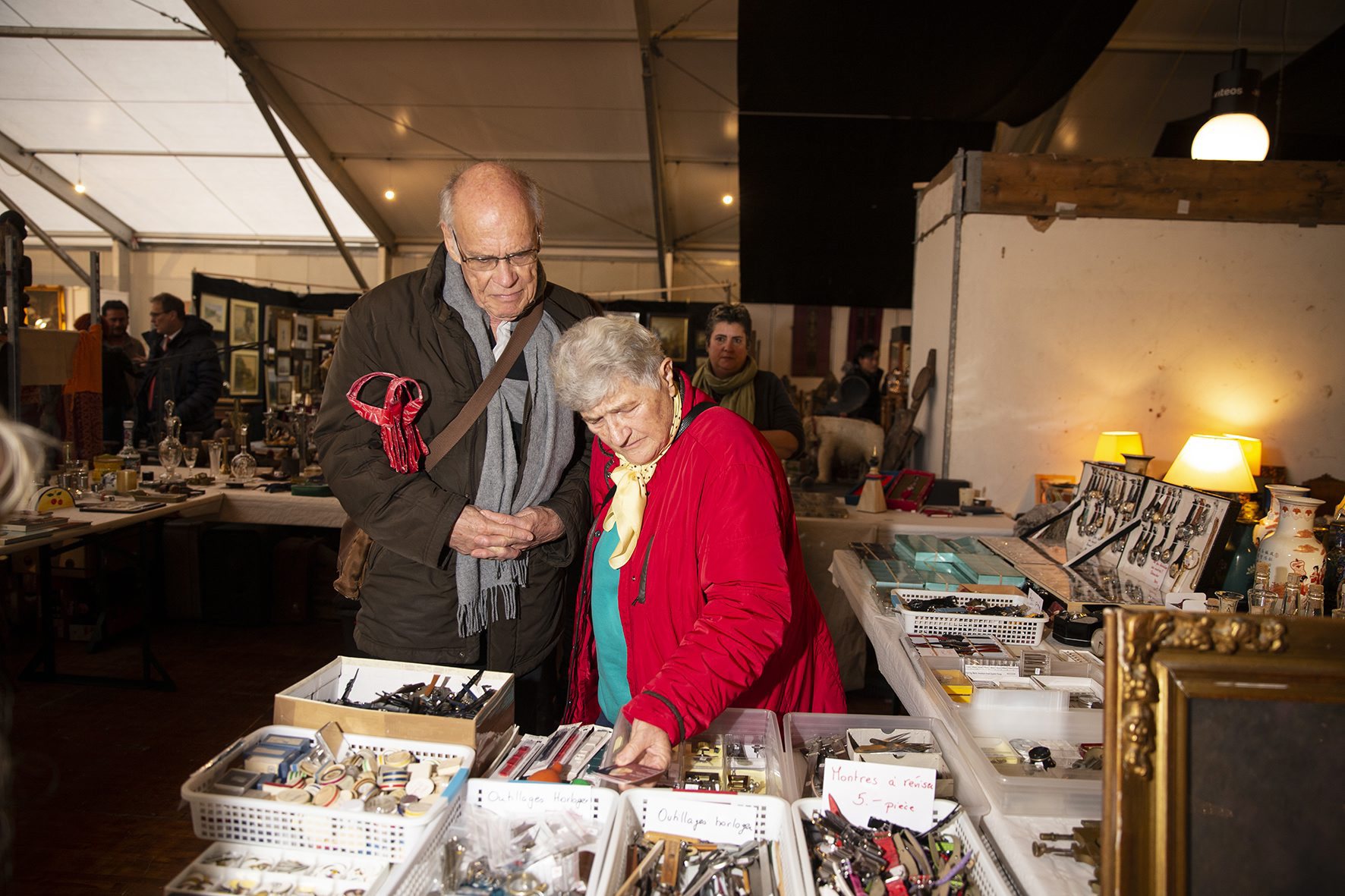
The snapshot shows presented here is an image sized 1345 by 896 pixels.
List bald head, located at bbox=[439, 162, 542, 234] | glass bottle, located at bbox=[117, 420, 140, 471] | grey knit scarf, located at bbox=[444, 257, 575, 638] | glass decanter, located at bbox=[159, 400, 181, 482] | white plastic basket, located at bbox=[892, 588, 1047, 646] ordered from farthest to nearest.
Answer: glass decanter, located at bbox=[159, 400, 181, 482]
glass bottle, located at bbox=[117, 420, 140, 471]
white plastic basket, located at bbox=[892, 588, 1047, 646]
grey knit scarf, located at bbox=[444, 257, 575, 638]
bald head, located at bbox=[439, 162, 542, 234]

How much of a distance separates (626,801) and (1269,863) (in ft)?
2.58

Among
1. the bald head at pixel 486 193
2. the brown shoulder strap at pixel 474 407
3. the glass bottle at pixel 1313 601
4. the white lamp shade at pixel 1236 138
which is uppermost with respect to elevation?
the white lamp shade at pixel 1236 138

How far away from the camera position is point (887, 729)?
5.16 ft

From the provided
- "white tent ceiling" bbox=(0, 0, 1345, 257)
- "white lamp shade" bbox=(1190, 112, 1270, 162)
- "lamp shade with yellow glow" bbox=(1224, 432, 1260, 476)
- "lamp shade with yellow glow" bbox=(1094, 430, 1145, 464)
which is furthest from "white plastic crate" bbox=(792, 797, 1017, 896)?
"white tent ceiling" bbox=(0, 0, 1345, 257)

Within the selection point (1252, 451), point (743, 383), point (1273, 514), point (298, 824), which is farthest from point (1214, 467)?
point (298, 824)

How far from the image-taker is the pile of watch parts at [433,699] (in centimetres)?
150

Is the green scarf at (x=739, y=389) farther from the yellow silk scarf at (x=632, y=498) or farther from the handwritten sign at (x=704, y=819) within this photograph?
A: the handwritten sign at (x=704, y=819)

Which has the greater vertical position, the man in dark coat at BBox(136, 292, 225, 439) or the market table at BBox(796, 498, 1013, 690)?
the man in dark coat at BBox(136, 292, 225, 439)

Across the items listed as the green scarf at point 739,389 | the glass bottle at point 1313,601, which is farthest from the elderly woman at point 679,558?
the green scarf at point 739,389

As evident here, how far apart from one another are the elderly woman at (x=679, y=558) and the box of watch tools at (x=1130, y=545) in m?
1.00

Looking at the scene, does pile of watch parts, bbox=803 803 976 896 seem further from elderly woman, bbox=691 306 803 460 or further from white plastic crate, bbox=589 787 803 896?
elderly woman, bbox=691 306 803 460

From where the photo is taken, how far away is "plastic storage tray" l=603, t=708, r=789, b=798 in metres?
1.38

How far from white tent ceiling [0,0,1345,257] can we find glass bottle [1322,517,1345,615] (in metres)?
6.60

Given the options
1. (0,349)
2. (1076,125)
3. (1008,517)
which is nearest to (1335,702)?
(1008,517)
